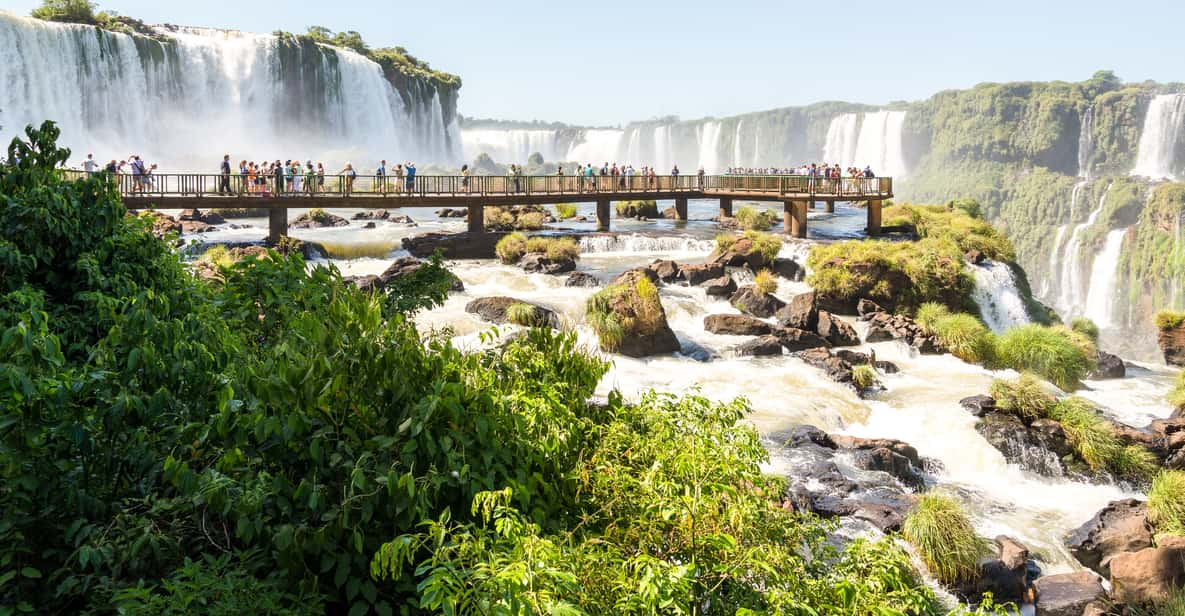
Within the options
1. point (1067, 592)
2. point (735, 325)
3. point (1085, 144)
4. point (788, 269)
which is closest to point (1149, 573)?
point (1067, 592)

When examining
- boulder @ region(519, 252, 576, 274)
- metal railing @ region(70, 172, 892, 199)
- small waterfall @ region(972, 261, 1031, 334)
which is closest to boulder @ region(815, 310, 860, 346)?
small waterfall @ region(972, 261, 1031, 334)

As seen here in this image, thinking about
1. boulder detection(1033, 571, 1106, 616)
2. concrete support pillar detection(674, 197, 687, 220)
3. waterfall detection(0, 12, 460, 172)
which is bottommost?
boulder detection(1033, 571, 1106, 616)

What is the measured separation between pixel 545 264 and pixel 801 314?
8821 millimetres

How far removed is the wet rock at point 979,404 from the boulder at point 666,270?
409 inches

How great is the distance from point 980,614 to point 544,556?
2316mm

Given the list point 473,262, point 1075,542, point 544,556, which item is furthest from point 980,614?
point 473,262

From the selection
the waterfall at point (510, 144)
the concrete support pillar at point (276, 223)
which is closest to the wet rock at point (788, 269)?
the concrete support pillar at point (276, 223)

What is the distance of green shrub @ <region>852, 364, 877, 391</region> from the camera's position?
1741 centimetres

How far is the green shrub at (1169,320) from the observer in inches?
987

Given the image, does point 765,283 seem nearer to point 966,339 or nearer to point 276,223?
point 966,339

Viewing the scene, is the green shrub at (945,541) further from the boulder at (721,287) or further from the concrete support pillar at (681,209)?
the concrete support pillar at (681,209)

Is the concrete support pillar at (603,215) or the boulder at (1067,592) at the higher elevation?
the concrete support pillar at (603,215)

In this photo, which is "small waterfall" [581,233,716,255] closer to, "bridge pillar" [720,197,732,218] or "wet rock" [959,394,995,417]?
"bridge pillar" [720,197,732,218]

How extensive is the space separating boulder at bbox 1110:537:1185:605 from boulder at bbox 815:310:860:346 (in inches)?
418
